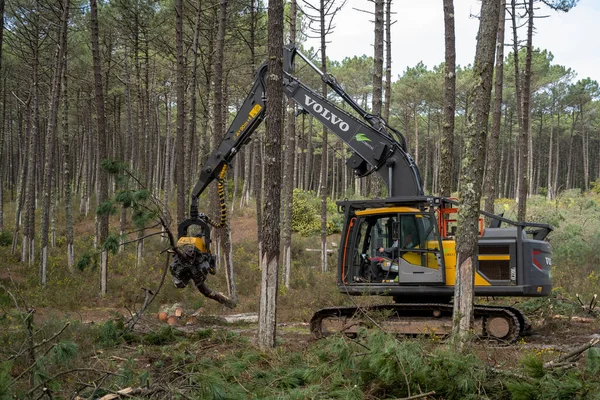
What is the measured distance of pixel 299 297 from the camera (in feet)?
46.2

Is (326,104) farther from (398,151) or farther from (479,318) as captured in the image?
(479,318)

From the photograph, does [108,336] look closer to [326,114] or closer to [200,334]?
[200,334]

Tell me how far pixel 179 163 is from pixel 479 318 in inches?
370

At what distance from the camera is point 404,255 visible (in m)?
8.96

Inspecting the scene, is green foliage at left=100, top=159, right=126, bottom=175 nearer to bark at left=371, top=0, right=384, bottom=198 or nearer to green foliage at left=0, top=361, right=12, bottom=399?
green foliage at left=0, top=361, right=12, bottom=399

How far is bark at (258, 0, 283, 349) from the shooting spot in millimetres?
7738

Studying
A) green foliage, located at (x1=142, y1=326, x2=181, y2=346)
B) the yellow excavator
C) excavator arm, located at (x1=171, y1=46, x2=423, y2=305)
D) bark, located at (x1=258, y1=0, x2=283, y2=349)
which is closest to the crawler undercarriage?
the yellow excavator

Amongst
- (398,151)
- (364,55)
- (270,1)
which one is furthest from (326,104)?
(364,55)

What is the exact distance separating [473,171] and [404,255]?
2299mm

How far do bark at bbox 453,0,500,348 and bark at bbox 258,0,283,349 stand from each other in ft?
8.23

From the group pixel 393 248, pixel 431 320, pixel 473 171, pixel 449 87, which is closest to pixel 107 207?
pixel 393 248

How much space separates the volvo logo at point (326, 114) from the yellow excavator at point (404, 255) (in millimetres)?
21

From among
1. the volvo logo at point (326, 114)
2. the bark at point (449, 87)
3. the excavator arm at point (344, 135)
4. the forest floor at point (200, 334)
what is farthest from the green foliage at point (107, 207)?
the bark at point (449, 87)

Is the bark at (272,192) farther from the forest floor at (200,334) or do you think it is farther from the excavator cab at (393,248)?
the excavator cab at (393,248)
